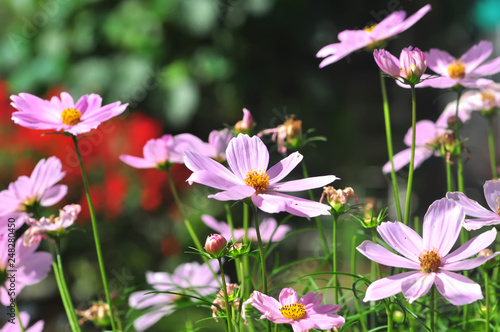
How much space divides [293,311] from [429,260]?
89 mm

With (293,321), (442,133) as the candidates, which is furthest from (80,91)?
(293,321)

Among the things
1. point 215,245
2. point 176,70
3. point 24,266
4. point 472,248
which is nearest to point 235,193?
point 215,245

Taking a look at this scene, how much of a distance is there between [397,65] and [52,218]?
0.28 m

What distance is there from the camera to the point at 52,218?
480 mm

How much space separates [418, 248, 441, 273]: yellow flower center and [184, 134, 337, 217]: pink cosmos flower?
6 centimetres

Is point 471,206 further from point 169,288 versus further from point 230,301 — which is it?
point 169,288

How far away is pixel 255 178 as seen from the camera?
1.36ft

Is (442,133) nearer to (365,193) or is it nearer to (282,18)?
(282,18)

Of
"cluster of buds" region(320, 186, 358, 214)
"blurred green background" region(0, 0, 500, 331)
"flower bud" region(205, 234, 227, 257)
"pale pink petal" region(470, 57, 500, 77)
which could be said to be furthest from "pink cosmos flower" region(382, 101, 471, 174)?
"blurred green background" region(0, 0, 500, 331)

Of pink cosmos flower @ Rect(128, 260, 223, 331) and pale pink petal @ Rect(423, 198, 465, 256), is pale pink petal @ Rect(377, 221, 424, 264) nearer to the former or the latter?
pale pink petal @ Rect(423, 198, 465, 256)

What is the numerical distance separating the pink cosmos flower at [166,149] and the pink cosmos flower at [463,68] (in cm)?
20

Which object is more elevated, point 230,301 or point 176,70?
point 176,70

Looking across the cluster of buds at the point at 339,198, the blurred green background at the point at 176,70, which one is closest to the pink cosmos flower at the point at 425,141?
the cluster of buds at the point at 339,198

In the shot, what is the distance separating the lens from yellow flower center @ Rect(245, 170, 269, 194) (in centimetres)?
41
